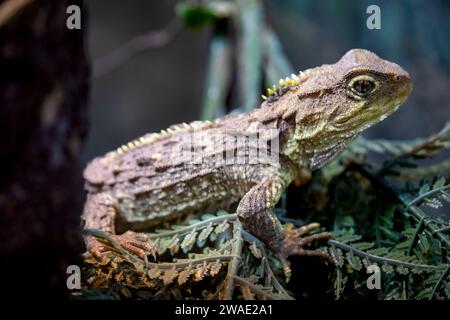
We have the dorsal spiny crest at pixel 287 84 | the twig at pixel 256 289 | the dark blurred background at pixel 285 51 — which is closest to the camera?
the twig at pixel 256 289

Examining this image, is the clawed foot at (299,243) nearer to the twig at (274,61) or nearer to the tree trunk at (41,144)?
the tree trunk at (41,144)

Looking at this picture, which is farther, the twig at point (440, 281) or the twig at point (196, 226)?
the twig at point (196, 226)

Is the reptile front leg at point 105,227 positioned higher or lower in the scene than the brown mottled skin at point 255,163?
lower

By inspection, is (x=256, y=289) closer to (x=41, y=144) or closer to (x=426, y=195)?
(x=426, y=195)

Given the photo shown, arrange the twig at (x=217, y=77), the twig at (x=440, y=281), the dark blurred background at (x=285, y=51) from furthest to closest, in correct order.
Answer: the twig at (x=217, y=77) → the dark blurred background at (x=285, y=51) → the twig at (x=440, y=281)

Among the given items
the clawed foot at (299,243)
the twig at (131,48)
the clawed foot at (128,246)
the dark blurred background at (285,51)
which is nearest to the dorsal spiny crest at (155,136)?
the dark blurred background at (285,51)

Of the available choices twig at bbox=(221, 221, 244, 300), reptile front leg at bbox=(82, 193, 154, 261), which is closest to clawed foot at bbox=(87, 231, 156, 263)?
reptile front leg at bbox=(82, 193, 154, 261)
